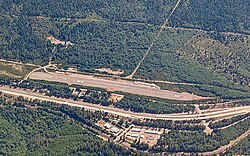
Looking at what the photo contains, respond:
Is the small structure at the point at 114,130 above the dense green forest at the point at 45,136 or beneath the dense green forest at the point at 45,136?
above

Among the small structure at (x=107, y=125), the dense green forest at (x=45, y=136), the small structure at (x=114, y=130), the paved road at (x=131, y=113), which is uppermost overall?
the paved road at (x=131, y=113)

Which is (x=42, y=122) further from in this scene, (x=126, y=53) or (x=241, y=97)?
(x=241, y=97)

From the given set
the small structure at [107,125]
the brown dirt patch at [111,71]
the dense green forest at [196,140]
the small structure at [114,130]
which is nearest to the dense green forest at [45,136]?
the small structure at [107,125]

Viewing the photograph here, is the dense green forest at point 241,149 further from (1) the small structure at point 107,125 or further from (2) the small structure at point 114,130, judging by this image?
(1) the small structure at point 107,125

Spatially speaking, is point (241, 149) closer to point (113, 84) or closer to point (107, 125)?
point (107, 125)

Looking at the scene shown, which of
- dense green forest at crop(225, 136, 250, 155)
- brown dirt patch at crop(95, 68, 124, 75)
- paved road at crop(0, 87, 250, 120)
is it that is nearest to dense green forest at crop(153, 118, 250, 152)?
dense green forest at crop(225, 136, 250, 155)
